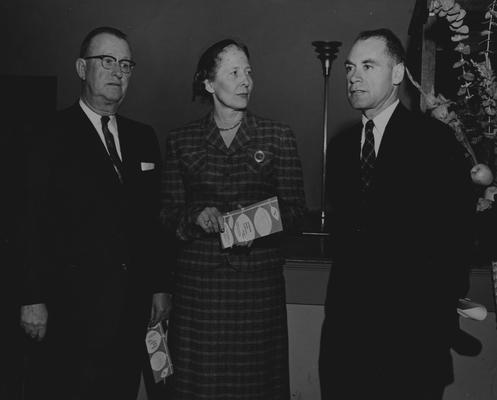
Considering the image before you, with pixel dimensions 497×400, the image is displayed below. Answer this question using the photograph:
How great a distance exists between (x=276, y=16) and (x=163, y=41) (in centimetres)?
92

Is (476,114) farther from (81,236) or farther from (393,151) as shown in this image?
(81,236)

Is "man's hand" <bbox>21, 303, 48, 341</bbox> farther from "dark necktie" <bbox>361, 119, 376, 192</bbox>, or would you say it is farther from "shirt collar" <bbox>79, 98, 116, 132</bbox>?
"dark necktie" <bbox>361, 119, 376, 192</bbox>

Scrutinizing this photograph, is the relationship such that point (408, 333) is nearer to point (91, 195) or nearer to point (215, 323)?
point (215, 323)

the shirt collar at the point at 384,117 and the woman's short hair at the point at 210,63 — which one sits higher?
the woman's short hair at the point at 210,63

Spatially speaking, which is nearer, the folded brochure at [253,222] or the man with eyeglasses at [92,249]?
the folded brochure at [253,222]

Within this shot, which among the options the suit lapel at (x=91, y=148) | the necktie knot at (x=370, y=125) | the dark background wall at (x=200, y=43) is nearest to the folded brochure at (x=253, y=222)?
the necktie knot at (x=370, y=125)

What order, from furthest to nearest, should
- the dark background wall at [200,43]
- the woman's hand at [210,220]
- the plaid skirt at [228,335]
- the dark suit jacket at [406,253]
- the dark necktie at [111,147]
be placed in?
the dark background wall at [200,43] → the dark necktie at [111,147] → the plaid skirt at [228,335] → the woman's hand at [210,220] → the dark suit jacket at [406,253]

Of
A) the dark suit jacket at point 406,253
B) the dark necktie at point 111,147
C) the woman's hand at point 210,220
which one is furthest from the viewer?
→ the dark necktie at point 111,147

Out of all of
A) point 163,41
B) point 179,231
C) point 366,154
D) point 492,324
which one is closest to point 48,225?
point 179,231

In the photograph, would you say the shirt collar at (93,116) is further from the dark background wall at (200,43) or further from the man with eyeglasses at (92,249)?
the dark background wall at (200,43)

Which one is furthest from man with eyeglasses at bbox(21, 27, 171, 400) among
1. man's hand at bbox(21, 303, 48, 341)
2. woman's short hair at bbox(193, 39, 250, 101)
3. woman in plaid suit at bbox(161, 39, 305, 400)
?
woman's short hair at bbox(193, 39, 250, 101)

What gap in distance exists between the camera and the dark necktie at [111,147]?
2.09m

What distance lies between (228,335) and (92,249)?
53 cm

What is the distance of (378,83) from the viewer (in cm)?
183
